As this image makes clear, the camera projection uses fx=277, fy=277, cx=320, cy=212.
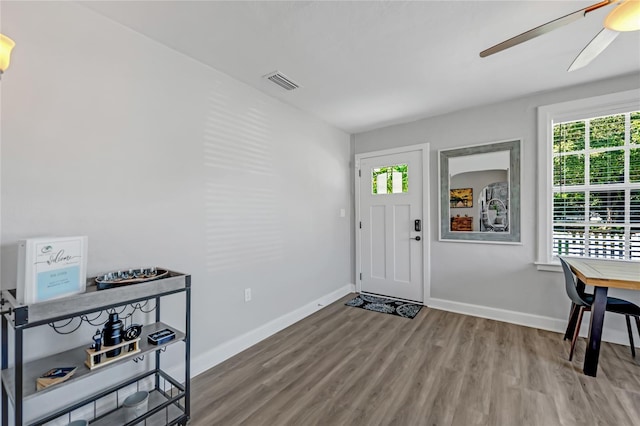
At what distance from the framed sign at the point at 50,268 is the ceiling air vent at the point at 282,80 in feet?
6.03

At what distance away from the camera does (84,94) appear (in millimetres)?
1606

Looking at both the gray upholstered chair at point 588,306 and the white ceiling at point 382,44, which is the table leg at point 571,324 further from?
the white ceiling at point 382,44

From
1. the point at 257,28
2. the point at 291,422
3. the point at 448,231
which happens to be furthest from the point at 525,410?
the point at 257,28

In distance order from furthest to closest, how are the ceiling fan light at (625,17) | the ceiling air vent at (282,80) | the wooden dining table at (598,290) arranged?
1. the ceiling air vent at (282,80)
2. the wooden dining table at (598,290)
3. the ceiling fan light at (625,17)

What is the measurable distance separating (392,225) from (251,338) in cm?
230

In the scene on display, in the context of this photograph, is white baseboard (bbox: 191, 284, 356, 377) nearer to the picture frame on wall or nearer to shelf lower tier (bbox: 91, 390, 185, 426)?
shelf lower tier (bbox: 91, 390, 185, 426)

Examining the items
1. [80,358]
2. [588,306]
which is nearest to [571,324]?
[588,306]

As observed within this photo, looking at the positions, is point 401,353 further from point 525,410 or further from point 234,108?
point 234,108

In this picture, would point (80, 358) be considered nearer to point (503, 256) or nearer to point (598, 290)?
point (598, 290)

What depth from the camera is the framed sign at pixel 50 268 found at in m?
1.16

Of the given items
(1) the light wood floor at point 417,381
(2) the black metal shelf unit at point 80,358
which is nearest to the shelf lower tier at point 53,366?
(2) the black metal shelf unit at point 80,358

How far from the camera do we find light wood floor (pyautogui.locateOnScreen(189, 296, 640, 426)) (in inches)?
66.3

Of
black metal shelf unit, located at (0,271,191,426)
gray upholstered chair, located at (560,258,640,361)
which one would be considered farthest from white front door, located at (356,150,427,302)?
black metal shelf unit, located at (0,271,191,426)

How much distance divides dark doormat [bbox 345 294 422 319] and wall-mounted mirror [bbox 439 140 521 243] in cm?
97
